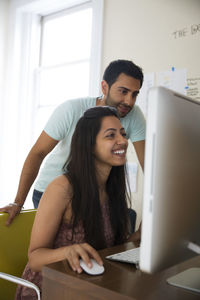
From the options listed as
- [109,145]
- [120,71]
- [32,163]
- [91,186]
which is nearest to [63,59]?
[120,71]

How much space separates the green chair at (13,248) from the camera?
49.3 inches

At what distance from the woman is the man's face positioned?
0.46 m

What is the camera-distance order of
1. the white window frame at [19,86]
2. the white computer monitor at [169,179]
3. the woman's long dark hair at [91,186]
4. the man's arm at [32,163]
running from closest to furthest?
the white computer monitor at [169,179] < the woman's long dark hair at [91,186] < the man's arm at [32,163] < the white window frame at [19,86]

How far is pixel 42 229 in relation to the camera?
3.46 ft

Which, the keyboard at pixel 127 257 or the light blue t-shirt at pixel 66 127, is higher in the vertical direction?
the light blue t-shirt at pixel 66 127

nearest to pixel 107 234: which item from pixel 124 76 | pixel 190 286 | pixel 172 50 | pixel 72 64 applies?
pixel 190 286

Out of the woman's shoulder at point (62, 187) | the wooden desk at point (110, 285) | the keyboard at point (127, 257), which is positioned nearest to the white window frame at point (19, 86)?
the woman's shoulder at point (62, 187)

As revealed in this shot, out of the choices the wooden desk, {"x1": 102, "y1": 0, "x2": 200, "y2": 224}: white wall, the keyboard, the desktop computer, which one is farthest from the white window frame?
the desktop computer

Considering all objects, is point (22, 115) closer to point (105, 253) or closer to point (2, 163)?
point (2, 163)

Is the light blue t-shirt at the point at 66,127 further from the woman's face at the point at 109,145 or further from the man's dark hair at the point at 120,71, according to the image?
the woman's face at the point at 109,145

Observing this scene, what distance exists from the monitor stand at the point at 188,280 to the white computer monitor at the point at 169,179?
0.33ft

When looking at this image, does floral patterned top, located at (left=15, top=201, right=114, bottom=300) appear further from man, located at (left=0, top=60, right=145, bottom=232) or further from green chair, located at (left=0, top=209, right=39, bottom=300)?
man, located at (left=0, top=60, right=145, bottom=232)

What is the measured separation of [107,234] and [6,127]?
8.97 ft

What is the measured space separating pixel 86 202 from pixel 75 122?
0.74 meters
